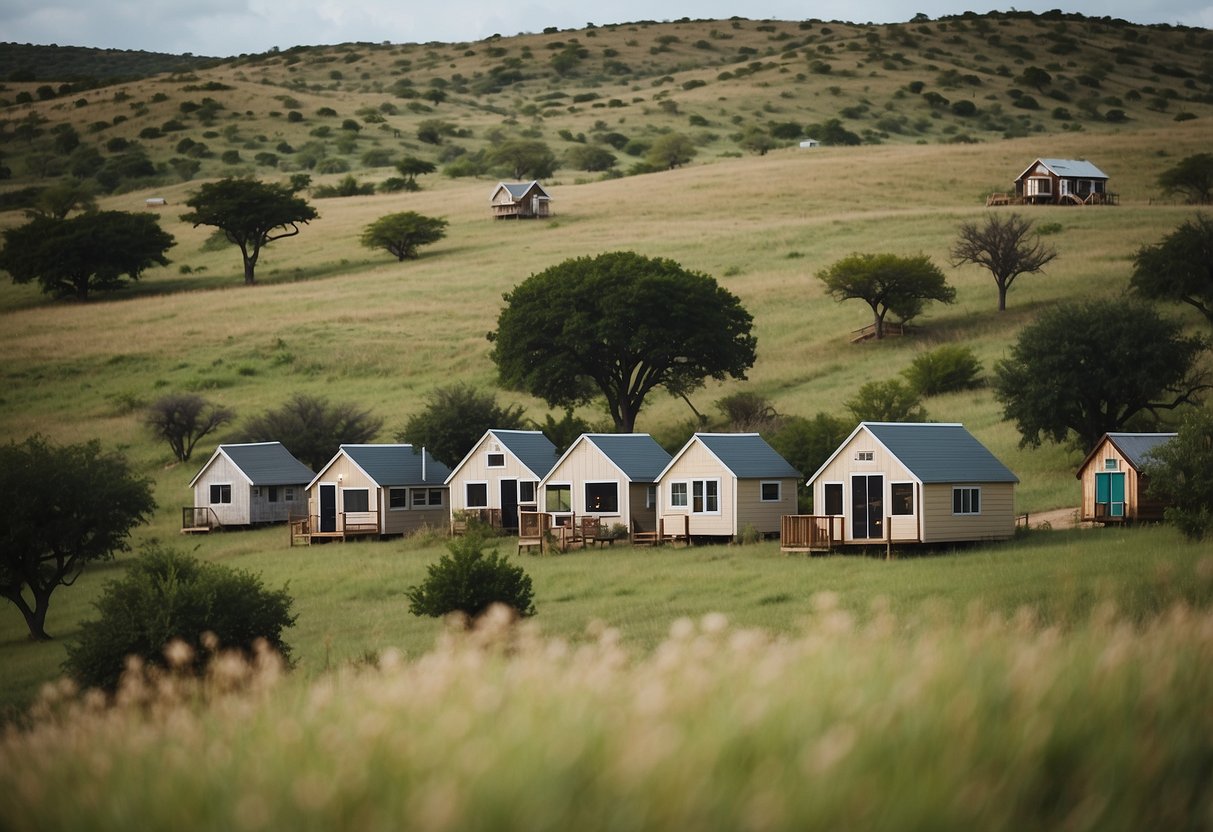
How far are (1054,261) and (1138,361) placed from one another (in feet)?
127

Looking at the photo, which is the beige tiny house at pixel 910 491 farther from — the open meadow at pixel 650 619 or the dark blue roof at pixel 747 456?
the dark blue roof at pixel 747 456

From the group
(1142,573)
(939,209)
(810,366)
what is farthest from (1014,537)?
(939,209)

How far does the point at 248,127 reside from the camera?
7864 inches

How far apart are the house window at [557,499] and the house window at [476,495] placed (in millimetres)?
3700

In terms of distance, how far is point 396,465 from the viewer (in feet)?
203

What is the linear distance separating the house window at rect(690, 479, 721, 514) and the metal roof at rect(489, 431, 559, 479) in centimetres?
840

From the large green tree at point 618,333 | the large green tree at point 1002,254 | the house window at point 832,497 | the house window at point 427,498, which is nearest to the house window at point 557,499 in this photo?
the house window at point 427,498

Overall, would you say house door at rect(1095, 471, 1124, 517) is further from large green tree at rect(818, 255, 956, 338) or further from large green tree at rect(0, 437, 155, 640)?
large green tree at rect(818, 255, 956, 338)

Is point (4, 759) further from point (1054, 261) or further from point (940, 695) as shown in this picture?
point (1054, 261)

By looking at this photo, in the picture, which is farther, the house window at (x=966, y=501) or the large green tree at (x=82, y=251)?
the large green tree at (x=82, y=251)

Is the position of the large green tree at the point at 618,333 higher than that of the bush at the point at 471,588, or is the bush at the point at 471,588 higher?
the large green tree at the point at 618,333

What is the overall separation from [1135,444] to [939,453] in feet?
20.1

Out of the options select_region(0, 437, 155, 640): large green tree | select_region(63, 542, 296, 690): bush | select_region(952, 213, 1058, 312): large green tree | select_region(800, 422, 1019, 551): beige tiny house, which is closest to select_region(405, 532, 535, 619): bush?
select_region(63, 542, 296, 690): bush

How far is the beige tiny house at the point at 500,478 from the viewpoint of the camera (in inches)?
2271
